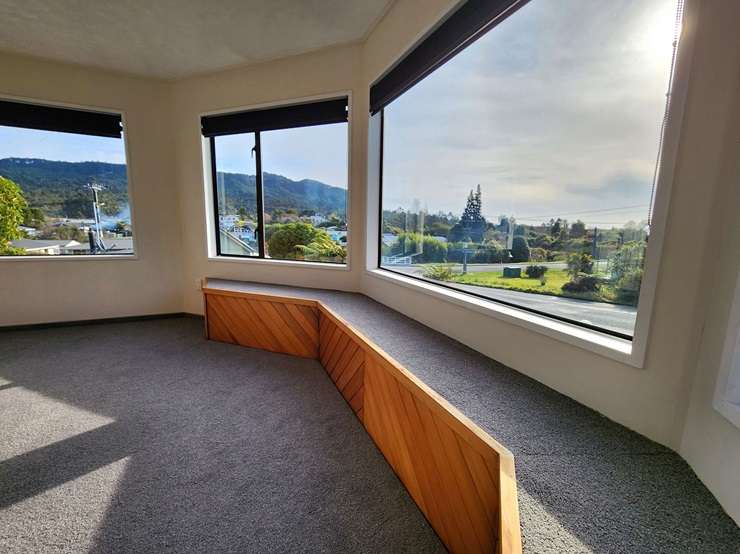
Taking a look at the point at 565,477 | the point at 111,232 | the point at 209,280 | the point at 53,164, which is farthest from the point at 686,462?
the point at 53,164

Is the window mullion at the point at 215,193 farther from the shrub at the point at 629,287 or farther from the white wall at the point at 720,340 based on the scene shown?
the white wall at the point at 720,340

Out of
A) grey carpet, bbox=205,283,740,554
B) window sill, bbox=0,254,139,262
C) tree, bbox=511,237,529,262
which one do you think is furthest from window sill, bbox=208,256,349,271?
grey carpet, bbox=205,283,740,554

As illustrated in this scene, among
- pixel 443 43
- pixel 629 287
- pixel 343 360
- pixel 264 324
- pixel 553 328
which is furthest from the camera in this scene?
pixel 264 324

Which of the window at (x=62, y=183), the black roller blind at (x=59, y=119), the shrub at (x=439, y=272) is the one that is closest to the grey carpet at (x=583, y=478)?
the shrub at (x=439, y=272)

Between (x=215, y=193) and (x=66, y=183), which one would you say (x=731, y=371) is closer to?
(x=215, y=193)

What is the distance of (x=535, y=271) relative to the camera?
5.45ft

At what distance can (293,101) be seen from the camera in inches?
129

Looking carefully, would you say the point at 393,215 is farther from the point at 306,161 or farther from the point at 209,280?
the point at 209,280

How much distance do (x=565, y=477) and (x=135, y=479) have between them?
74.2 inches

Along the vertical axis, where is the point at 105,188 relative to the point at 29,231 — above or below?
above

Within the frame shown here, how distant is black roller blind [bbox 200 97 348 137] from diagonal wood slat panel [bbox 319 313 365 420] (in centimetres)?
197

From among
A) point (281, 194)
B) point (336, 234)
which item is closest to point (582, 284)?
point (336, 234)

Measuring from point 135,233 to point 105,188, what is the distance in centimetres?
64

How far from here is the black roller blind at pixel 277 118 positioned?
316cm
